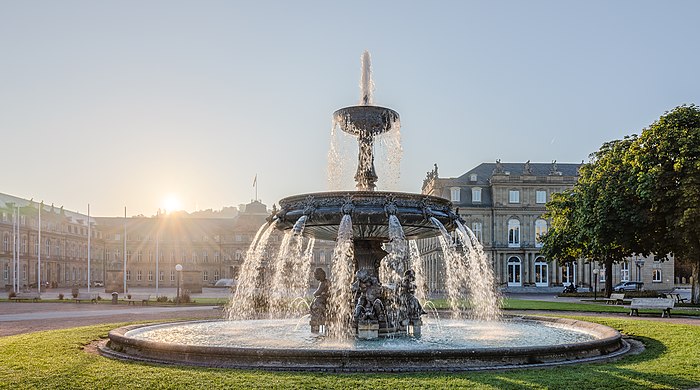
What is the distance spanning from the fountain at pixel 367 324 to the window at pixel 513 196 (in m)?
55.7

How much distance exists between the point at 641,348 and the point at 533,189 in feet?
197

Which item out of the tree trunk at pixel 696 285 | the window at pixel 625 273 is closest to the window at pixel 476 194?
the window at pixel 625 273

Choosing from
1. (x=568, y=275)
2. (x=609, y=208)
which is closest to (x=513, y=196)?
(x=568, y=275)

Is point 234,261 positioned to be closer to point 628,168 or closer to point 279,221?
point 628,168

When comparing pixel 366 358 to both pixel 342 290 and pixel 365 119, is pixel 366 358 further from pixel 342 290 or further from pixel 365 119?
pixel 365 119

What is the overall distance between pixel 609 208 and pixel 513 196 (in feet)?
122

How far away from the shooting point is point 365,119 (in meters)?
14.9

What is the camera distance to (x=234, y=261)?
105000mm

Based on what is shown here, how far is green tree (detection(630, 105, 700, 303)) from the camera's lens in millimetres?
30344

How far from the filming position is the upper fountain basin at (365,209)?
43.5 feet

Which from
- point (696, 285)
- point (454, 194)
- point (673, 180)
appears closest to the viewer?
point (673, 180)

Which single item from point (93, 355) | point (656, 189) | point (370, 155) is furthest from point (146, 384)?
point (656, 189)

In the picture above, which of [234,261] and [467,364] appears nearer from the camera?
[467,364]

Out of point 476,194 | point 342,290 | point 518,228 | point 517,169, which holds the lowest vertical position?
point 342,290
